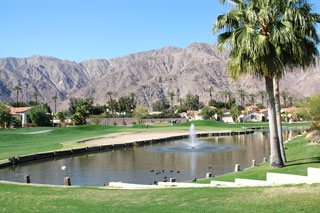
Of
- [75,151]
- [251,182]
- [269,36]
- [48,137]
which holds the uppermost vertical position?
[269,36]

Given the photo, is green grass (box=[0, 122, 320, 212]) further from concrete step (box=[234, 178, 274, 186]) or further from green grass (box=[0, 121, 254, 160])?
green grass (box=[0, 121, 254, 160])

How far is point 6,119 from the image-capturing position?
269ft

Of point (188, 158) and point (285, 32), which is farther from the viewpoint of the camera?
point (188, 158)

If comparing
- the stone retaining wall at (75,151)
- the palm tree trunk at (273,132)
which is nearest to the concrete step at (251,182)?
the palm tree trunk at (273,132)

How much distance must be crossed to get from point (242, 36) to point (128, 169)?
17342 mm

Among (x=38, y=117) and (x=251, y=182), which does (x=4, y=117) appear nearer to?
(x=38, y=117)

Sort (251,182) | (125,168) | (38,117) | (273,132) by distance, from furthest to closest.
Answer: (38,117) → (125,168) → (273,132) → (251,182)

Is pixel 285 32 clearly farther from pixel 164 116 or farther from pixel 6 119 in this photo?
pixel 164 116

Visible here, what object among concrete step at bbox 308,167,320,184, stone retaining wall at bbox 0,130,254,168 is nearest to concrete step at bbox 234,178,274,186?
concrete step at bbox 308,167,320,184

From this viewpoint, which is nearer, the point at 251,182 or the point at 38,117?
the point at 251,182

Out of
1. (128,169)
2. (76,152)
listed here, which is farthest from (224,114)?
(128,169)

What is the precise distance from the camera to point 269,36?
15.7 metres

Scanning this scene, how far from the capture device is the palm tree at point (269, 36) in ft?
50.1

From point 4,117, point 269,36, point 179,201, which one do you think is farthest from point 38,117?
point 179,201
